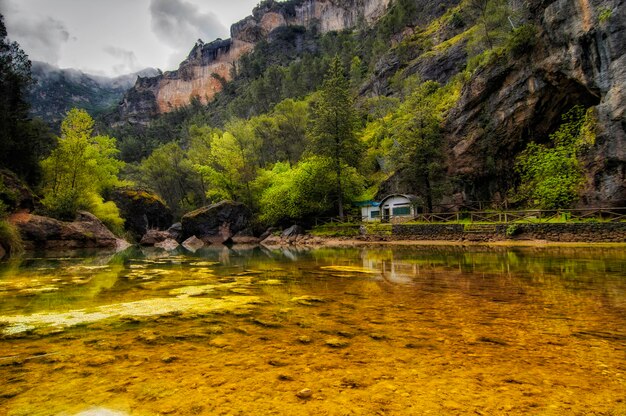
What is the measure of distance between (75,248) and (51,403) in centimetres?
3313

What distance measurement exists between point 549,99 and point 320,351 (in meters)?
39.0

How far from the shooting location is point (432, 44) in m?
73.4

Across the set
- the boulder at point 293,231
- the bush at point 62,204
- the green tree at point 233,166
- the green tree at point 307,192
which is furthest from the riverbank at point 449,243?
the bush at point 62,204

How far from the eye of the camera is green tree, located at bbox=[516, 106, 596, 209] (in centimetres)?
2911

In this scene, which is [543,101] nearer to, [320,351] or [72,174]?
[320,351]

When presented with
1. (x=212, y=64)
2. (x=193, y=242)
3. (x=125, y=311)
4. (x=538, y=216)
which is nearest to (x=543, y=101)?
(x=538, y=216)

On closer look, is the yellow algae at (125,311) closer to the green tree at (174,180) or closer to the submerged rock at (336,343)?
the submerged rock at (336,343)

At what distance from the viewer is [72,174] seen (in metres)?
37.2

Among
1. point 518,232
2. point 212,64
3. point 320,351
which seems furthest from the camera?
point 212,64

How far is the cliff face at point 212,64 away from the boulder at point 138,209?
373 ft

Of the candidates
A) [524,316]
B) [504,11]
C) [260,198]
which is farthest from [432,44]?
[524,316]

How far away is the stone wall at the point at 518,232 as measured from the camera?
74.6 feet

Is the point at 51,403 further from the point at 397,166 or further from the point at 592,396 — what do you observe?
the point at 397,166

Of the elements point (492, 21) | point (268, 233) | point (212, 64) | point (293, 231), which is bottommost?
point (268, 233)
